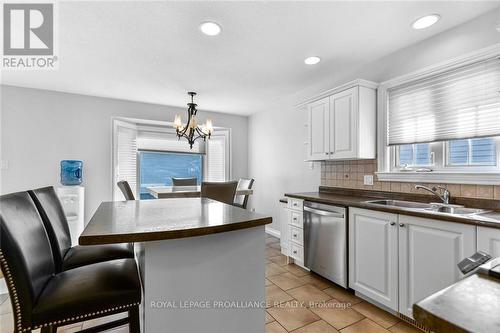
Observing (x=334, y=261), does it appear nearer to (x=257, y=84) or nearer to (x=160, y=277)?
(x=160, y=277)

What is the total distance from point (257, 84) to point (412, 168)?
2.18 meters

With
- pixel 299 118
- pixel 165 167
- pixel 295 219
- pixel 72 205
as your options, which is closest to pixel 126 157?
pixel 165 167

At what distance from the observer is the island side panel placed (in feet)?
3.44

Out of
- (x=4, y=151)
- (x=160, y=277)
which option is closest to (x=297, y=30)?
(x=160, y=277)

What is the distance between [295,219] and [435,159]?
152cm

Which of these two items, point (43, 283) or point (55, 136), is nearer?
point (43, 283)

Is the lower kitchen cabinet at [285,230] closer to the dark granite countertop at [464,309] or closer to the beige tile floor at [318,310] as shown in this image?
the beige tile floor at [318,310]

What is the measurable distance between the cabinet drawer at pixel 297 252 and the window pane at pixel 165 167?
279 cm

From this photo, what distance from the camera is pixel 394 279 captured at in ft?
6.20

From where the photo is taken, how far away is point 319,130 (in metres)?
2.94

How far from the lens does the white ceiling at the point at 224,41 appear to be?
183cm

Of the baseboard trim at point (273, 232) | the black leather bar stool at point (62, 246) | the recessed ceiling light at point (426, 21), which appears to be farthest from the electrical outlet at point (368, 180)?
the black leather bar stool at point (62, 246)

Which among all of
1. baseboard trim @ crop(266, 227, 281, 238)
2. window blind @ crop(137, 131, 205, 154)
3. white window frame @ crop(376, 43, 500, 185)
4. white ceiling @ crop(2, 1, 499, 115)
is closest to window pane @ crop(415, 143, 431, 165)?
white window frame @ crop(376, 43, 500, 185)

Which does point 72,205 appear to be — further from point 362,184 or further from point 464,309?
point 464,309
